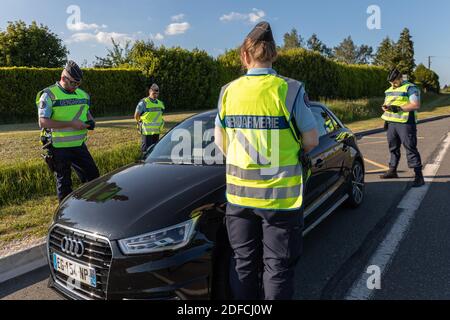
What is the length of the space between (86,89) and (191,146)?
16049 millimetres

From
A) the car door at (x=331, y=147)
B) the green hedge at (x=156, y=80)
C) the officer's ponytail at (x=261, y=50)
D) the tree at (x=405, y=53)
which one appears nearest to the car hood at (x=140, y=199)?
the officer's ponytail at (x=261, y=50)

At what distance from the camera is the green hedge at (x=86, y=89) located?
15945mm

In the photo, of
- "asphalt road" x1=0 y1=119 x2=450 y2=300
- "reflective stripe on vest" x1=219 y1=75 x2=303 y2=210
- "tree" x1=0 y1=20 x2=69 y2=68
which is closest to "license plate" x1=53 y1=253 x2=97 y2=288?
"asphalt road" x1=0 y1=119 x2=450 y2=300

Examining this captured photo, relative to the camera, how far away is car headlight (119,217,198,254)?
2281 mm

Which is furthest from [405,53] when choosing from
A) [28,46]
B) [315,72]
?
[28,46]

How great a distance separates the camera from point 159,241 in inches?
90.8

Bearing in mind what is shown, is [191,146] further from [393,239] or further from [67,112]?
[393,239]

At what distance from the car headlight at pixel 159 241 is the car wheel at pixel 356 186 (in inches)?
117

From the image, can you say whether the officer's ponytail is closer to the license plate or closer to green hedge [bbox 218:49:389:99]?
the license plate

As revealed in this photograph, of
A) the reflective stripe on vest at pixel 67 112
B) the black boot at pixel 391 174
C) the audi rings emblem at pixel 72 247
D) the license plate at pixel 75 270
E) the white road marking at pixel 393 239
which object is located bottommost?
the white road marking at pixel 393 239

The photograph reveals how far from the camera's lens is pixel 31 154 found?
736 cm

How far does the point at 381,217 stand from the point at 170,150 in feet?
8.84

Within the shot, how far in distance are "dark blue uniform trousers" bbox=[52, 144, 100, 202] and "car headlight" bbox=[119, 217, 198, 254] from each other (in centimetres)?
234

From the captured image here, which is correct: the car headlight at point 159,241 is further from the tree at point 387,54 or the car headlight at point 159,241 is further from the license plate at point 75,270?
the tree at point 387,54
